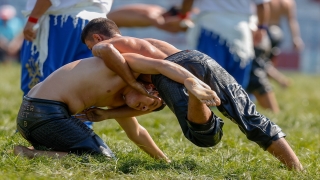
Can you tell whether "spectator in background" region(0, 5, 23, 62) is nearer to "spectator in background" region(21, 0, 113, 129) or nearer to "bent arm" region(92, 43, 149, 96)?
"spectator in background" region(21, 0, 113, 129)

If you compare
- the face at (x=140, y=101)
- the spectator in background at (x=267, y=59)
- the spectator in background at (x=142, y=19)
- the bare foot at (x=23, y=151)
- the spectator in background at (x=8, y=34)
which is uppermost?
the face at (x=140, y=101)

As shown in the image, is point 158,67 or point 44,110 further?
point 44,110

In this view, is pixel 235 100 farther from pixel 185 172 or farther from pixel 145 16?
pixel 145 16

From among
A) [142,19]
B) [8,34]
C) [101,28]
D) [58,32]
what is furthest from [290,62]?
[101,28]

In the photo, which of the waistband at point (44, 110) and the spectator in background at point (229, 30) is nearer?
the waistband at point (44, 110)

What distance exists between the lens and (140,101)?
441 centimetres

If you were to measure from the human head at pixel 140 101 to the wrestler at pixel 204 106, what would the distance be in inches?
5.0

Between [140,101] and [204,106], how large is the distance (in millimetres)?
551

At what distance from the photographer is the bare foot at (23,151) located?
13.9 ft

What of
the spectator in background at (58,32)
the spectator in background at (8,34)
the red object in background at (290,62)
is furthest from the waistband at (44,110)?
the red object in background at (290,62)

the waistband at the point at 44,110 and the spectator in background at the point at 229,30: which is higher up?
the waistband at the point at 44,110

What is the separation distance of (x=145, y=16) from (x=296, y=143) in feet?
10.3

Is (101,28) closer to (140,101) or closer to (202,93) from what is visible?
(140,101)

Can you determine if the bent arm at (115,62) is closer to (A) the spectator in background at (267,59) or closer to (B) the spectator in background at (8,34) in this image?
(A) the spectator in background at (267,59)
